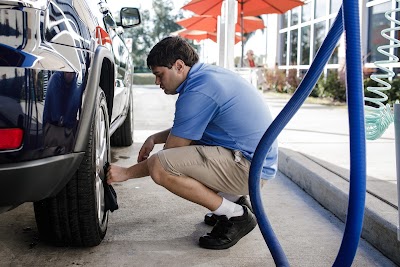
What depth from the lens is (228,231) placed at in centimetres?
309

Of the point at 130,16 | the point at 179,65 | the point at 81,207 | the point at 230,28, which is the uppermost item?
the point at 230,28

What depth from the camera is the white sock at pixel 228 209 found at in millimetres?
3150

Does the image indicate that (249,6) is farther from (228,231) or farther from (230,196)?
(228,231)

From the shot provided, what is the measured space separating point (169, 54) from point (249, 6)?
1183 centimetres

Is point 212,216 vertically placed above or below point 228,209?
below

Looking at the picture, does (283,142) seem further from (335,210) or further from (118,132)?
(335,210)

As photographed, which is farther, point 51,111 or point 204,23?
point 204,23

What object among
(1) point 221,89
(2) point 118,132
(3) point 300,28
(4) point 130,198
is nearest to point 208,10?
(3) point 300,28

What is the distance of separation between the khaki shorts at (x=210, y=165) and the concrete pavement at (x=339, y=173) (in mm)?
783

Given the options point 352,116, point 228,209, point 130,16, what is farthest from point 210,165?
point 130,16

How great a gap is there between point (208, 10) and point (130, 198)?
9955 millimetres

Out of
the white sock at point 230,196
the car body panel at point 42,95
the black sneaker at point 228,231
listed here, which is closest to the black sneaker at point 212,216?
the white sock at point 230,196

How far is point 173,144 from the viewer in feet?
9.94

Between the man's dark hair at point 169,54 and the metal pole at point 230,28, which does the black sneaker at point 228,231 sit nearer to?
the man's dark hair at point 169,54
